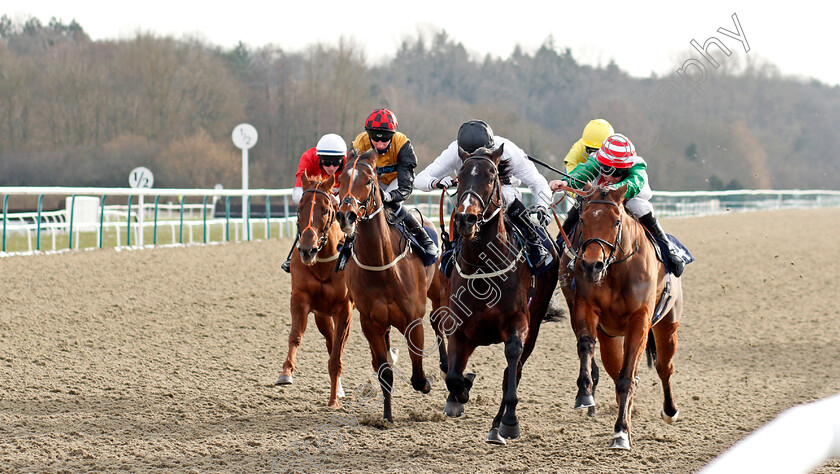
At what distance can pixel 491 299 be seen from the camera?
4.74 m

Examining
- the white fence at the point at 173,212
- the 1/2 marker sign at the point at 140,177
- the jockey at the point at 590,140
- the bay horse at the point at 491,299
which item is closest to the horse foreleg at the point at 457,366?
the bay horse at the point at 491,299

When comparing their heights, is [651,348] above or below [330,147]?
below

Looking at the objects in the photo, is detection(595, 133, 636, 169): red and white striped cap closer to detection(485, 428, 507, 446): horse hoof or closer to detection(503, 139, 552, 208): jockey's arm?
detection(503, 139, 552, 208): jockey's arm

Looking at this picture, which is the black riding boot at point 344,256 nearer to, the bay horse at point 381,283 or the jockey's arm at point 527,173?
the bay horse at point 381,283

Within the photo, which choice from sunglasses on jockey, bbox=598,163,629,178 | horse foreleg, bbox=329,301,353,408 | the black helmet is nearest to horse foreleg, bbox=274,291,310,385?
horse foreleg, bbox=329,301,353,408

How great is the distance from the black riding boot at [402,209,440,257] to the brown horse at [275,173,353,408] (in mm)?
484

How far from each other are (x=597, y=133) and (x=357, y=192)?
2.10 meters

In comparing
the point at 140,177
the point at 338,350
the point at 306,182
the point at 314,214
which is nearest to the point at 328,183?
the point at 306,182

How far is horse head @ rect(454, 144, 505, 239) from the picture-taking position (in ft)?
14.1

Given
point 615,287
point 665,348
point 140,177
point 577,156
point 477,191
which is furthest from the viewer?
point 140,177

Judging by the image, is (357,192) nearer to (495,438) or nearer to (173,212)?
(495,438)

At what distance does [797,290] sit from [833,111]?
10.1m

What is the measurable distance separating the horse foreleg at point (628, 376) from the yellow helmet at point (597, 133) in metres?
1.78

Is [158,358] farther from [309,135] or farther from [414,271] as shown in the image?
[309,135]
